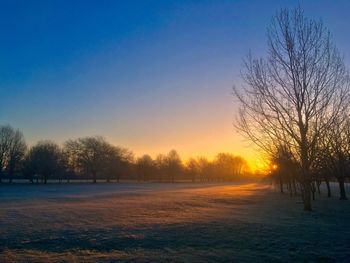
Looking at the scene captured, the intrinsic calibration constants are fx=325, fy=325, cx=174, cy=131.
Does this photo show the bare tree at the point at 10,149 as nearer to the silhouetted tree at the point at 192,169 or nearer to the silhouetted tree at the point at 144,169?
the silhouetted tree at the point at 144,169

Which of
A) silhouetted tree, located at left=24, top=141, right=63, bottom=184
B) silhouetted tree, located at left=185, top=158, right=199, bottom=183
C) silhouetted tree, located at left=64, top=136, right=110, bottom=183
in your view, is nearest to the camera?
silhouetted tree, located at left=24, top=141, right=63, bottom=184

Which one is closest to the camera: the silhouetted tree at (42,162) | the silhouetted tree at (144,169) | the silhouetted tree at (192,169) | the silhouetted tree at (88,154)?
the silhouetted tree at (42,162)

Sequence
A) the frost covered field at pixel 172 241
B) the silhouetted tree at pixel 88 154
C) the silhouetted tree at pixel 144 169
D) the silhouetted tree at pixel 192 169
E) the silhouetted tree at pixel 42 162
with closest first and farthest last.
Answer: the frost covered field at pixel 172 241 → the silhouetted tree at pixel 42 162 → the silhouetted tree at pixel 88 154 → the silhouetted tree at pixel 144 169 → the silhouetted tree at pixel 192 169

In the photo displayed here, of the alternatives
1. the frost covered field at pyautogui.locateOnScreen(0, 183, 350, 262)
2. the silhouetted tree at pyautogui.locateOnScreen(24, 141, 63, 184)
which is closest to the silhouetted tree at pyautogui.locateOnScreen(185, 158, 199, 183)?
the silhouetted tree at pyautogui.locateOnScreen(24, 141, 63, 184)

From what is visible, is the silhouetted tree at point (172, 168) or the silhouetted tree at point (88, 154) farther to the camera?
the silhouetted tree at point (172, 168)

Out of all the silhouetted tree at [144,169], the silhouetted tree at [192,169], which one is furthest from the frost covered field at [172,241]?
the silhouetted tree at [192,169]

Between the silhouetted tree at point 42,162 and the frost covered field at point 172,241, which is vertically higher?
the silhouetted tree at point 42,162

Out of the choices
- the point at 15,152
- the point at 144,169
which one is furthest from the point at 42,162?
the point at 144,169

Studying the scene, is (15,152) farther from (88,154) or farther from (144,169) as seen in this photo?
(144,169)

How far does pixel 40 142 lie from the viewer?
122 metres

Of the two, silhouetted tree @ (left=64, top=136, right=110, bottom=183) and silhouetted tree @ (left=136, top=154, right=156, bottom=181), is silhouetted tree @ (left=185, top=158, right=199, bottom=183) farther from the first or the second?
silhouetted tree @ (left=64, top=136, right=110, bottom=183)

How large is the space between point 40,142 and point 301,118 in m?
113

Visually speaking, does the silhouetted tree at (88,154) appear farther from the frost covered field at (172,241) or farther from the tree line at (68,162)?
the frost covered field at (172,241)

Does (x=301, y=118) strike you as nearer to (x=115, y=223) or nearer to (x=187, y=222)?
(x=187, y=222)
